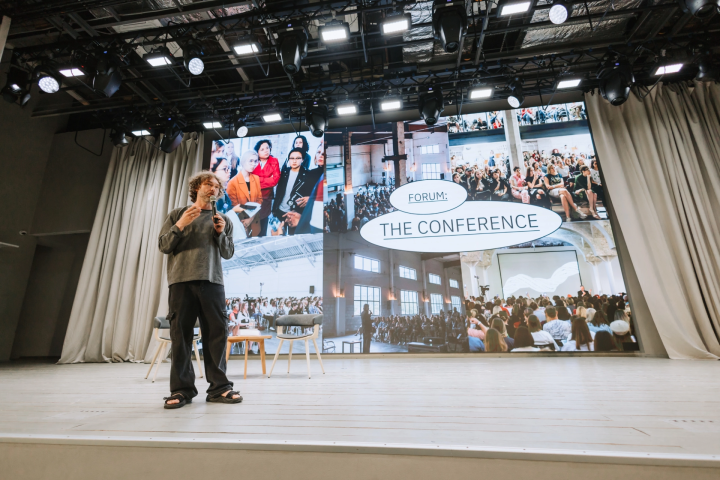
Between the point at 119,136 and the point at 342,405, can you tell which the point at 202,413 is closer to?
the point at 342,405

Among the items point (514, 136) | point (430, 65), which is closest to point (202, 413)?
point (430, 65)

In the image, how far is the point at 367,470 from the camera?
43.6 inches

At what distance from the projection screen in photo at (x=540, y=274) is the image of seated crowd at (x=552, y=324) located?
0.11 metres

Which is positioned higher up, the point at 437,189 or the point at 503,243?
the point at 437,189

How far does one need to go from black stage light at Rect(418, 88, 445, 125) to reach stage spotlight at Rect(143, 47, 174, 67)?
11.3 ft

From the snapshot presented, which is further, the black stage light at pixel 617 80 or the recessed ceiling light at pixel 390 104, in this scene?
the recessed ceiling light at pixel 390 104

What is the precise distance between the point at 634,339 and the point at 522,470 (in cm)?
502

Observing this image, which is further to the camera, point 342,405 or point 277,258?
point 277,258

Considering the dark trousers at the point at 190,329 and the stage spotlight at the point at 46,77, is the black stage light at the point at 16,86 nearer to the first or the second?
the stage spotlight at the point at 46,77

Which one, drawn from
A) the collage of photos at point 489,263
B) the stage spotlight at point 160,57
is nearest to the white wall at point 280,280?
the collage of photos at point 489,263

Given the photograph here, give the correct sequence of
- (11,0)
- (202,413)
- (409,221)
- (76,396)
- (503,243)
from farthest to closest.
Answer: (409,221) < (503,243) < (11,0) < (76,396) < (202,413)

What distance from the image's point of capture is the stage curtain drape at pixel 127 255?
5.62 meters

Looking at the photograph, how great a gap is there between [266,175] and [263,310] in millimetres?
2344

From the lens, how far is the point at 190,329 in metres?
2.13
